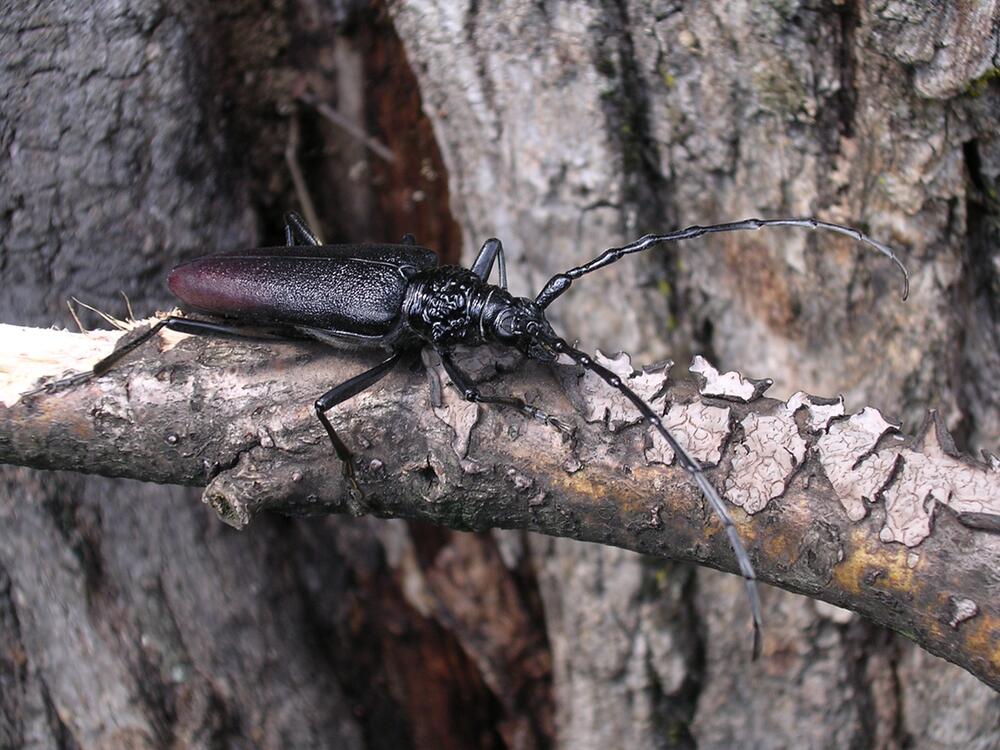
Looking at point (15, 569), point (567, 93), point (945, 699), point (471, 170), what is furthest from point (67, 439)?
point (945, 699)

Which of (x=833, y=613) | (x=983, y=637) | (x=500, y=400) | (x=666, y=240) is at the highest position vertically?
(x=666, y=240)

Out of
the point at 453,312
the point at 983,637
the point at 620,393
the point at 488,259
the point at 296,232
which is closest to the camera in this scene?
the point at 983,637

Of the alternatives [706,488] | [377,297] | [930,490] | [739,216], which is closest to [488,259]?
[377,297]

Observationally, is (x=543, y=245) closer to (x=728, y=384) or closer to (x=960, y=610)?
(x=728, y=384)

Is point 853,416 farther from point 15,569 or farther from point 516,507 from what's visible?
point 15,569

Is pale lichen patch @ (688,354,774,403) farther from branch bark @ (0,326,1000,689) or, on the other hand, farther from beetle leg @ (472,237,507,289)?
beetle leg @ (472,237,507,289)
